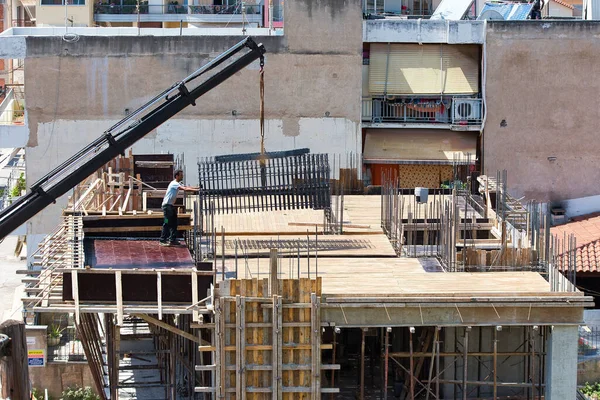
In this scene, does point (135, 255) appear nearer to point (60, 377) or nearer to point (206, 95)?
point (60, 377)

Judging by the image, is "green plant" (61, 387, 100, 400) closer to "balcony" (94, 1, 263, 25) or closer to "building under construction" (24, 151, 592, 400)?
"building under construction" (24, 151, 592, 400)

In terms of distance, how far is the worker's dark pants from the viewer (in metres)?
31.4

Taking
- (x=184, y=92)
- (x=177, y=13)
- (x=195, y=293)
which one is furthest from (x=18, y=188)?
(x=195, y=293)

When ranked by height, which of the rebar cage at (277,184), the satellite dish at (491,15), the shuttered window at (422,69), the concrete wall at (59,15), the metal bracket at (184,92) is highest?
the concrete wall at (59,15)

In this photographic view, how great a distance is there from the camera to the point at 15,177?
6669 centimetres

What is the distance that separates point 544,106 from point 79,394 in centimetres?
2356

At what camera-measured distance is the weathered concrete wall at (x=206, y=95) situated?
49.8m

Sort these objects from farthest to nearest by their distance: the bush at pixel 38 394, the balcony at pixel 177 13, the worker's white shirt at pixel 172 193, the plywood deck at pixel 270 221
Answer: the balcony at pixel 177 13, the plywood deck at pixel 270 221, the bush at pixel 38 394, the worker's white shirt at pixel 172 193

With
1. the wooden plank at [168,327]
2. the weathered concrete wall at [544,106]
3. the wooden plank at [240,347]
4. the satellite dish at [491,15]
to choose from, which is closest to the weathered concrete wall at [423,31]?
the weathered concrete wall at [544,106]

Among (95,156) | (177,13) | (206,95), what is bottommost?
(95,156)

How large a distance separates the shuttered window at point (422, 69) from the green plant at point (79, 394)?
21.0 metres

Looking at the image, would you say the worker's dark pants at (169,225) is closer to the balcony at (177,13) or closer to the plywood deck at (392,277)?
the plywood deck at (392,277)

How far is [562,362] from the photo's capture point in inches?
1109

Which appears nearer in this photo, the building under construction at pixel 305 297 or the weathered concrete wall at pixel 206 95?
the building under construction at pixel 305 297
